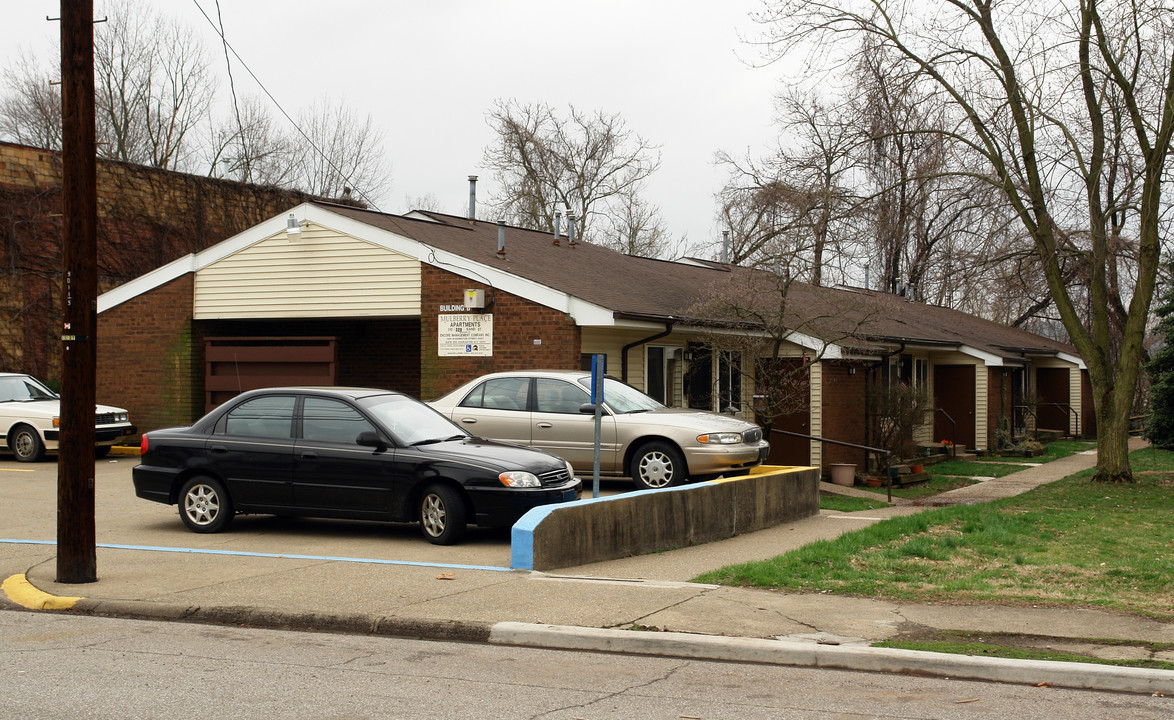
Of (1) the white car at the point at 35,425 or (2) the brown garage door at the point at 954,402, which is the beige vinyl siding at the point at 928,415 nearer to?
(2) the brown garage door at the point at 954,402

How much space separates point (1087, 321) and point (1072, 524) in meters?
25.9

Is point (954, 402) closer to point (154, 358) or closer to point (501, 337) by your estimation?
point (501, 337)

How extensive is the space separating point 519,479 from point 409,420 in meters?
1.69

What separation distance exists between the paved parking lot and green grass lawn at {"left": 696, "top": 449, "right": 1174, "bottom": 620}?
2724 millimetres

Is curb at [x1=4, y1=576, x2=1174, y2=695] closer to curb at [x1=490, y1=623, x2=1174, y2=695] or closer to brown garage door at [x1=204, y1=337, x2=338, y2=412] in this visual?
curb at [x1=490, y1=623, x2=1174, y2=695]

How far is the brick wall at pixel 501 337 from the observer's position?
1725cm

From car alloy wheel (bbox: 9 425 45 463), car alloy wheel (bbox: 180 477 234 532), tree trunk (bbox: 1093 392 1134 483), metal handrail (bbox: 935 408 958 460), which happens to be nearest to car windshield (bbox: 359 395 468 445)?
car alloy wheel (bbox: 180 477 234 532)

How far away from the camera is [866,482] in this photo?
819 inches

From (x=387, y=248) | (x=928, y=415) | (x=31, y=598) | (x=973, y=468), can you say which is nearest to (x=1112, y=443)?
(x=973, y=468)

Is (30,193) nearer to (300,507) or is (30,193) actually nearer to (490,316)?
(490,316)

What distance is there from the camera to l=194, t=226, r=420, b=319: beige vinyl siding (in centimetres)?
1889

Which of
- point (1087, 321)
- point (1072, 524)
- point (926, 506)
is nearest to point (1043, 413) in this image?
point (1087, 321)

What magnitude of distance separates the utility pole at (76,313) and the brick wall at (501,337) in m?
9.21

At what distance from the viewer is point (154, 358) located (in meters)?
21.2
